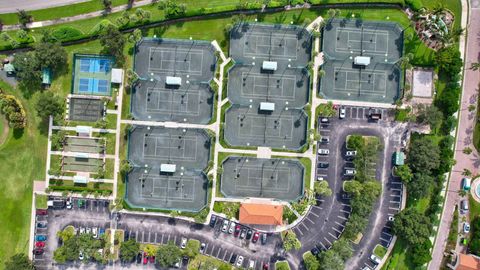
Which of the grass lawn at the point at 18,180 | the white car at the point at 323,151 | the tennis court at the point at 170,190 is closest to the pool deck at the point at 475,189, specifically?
the white car at the point at 323,151

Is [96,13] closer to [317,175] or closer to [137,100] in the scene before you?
[137,100]

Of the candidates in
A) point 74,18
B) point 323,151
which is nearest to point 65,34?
point 74,18

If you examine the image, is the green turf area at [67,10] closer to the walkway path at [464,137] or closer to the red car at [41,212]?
the red car at [41,212]

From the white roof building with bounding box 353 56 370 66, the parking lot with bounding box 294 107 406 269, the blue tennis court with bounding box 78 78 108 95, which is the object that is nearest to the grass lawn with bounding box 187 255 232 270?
the parking lot with bounding box 294 107 406 269

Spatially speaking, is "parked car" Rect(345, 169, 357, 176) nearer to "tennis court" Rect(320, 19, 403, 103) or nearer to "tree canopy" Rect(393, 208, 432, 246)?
"tree canopy" Rect(393, 208, 432, 246)

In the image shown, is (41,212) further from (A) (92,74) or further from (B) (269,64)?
(B) (269,64)
